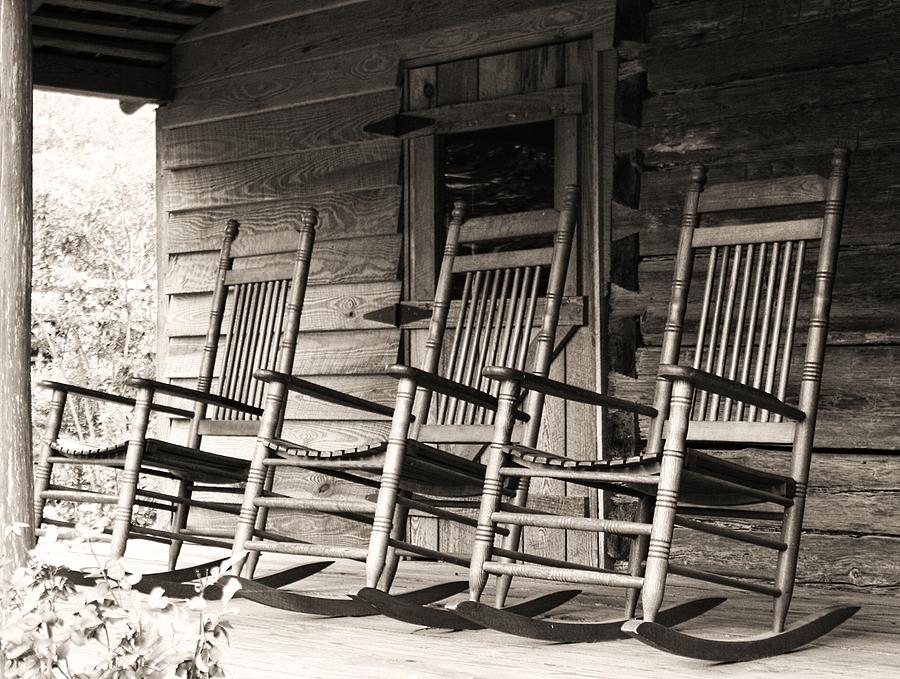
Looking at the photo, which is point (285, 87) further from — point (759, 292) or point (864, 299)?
point (759, 292)

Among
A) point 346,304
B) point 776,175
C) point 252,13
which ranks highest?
point 252,13

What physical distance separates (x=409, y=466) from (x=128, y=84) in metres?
2.95

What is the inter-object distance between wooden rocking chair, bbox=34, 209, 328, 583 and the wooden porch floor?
44 centimetres

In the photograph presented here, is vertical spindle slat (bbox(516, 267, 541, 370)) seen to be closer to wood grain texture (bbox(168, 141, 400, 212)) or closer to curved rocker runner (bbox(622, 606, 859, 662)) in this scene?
curved rocker runner (bbox(622, 606, 859, 662))

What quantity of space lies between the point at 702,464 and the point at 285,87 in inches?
115

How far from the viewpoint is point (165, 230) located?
5.19m

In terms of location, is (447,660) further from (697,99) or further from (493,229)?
(697,99)

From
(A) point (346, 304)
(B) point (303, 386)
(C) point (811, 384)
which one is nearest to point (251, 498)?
(B) point (303, 386)

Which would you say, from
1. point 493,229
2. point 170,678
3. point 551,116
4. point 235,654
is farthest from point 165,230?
point 170,678

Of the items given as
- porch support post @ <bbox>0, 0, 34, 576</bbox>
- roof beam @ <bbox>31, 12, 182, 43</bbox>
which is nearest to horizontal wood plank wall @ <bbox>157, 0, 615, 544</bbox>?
roof beam @ <bbox>31, 12, 182, 43</bbox>

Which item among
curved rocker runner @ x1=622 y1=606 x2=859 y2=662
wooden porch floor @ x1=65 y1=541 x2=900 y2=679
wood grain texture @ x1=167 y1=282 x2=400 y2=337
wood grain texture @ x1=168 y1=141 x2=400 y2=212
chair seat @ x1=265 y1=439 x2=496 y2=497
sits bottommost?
wooden porch floor @ x1=65 y1=541 x2=900 y2=679

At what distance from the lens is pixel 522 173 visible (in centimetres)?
414

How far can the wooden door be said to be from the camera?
3863 millimetres

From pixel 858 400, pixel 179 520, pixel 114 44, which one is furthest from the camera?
pixel 114 44
